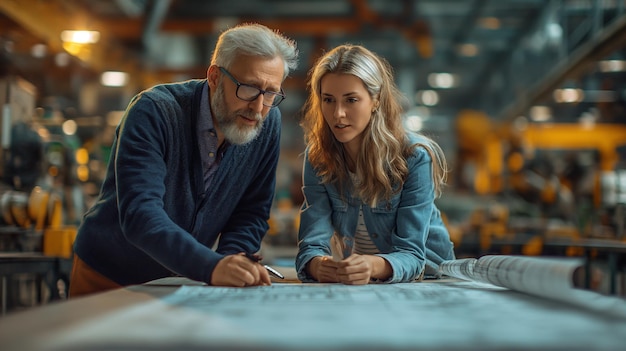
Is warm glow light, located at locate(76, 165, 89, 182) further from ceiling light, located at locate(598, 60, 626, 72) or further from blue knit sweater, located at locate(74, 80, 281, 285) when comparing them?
ceiling light, located at locate(598, 60, 626, 72)

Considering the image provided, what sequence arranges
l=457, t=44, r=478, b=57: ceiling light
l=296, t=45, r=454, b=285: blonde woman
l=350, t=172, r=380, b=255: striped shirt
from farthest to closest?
1. l=457, t=44, r=478, b=57: ceiling light
2. l=350, t=172, r=380, b=255: striped shirt
3. l=296, t=45, r=454, b=285: blonde woman

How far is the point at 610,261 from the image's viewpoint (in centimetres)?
381

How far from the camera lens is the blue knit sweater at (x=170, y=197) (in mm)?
1570

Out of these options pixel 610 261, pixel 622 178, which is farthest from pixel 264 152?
pixel 622 178

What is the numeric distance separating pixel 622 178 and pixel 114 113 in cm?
969

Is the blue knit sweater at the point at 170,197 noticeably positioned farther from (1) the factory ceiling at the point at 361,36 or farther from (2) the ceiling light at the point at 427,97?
(2) the ceiling light at the point at 427,97

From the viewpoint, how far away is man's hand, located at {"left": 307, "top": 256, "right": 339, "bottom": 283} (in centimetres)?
174

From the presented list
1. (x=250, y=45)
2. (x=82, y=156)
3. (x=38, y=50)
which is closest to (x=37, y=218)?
(x=82, y=156)

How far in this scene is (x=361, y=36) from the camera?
1367cm

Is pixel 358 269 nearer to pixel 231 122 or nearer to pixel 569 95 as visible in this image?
pixel 231 122

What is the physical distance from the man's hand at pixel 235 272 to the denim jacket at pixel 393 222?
0.36m

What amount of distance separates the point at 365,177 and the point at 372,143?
0.34 ft

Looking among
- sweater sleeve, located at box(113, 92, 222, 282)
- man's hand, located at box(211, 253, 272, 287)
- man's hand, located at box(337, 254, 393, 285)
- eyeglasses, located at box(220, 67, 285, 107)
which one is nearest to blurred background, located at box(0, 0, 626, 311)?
eyeglasses, located at box(220, 67, 285, 107)

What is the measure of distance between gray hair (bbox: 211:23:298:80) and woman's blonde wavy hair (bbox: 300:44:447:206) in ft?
0.54
